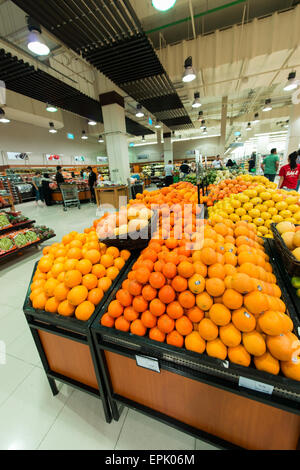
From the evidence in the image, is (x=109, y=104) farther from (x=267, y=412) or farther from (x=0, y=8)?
(x=267, y=412)

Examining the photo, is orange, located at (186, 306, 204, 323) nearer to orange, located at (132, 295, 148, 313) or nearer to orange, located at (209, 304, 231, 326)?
orange, located at (209, 304, 231, 326)

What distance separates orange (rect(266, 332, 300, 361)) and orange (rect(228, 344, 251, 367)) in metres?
0.10

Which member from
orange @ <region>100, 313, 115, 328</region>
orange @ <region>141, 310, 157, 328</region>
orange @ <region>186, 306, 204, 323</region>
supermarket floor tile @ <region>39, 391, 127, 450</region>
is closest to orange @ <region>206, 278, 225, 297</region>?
orange @ <region>186, 306, 204, 323</region>

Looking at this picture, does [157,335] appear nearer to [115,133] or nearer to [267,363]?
[267,363]

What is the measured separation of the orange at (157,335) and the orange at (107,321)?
0.74 ft

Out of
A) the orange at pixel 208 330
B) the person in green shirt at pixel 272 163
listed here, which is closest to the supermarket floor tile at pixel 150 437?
the orange at pixel 208 330

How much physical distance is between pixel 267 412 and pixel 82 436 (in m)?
1.13

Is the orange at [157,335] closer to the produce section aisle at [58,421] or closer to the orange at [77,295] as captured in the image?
the orange at [77,295]

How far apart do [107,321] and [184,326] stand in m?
0.42

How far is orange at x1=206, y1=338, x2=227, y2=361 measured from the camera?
2.76 feet

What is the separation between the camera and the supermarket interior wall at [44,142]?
11.0 meters

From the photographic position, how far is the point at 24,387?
1.52 m

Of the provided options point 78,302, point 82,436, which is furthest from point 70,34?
point 82,436

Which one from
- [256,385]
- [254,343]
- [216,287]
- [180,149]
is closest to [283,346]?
[254,343]
